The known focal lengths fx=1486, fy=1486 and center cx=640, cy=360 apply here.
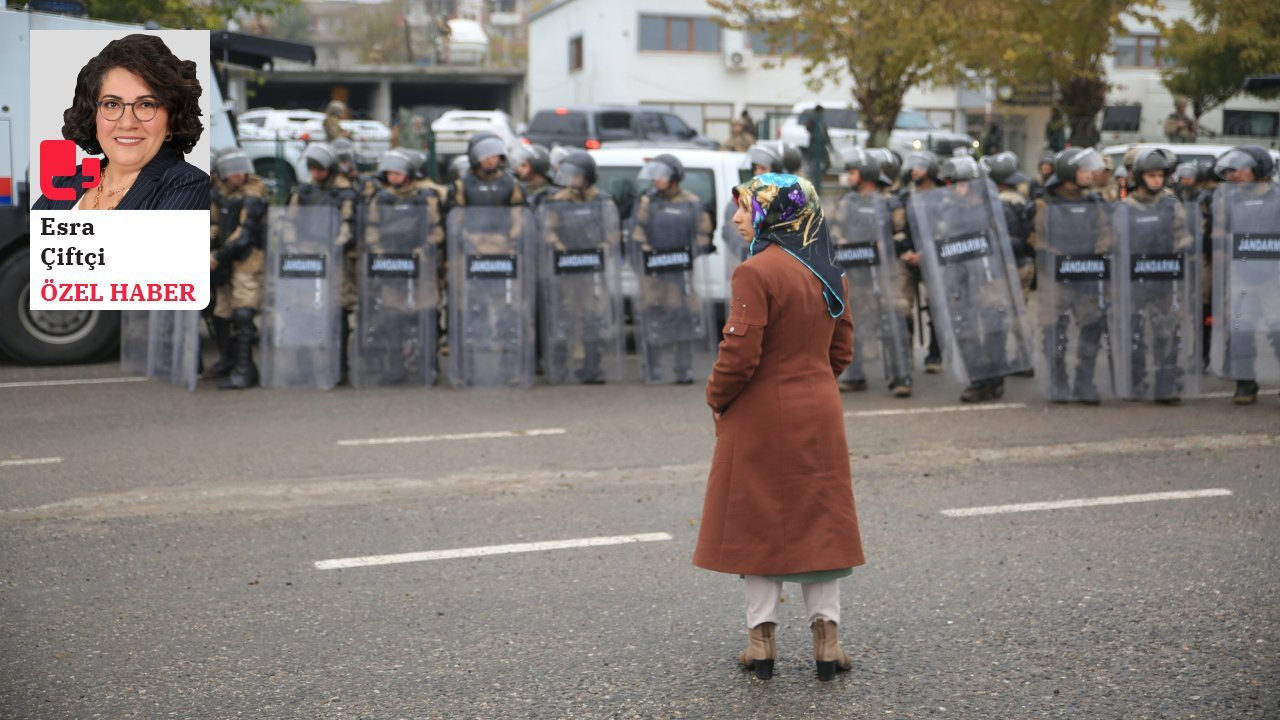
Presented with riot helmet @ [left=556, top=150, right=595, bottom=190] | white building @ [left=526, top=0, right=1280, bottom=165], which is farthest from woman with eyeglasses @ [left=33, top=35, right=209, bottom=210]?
white building @ [left=526, top=0, right=1280, bottom=165]

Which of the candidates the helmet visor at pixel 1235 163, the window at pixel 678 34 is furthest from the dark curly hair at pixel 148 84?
the window at pixel 678 34

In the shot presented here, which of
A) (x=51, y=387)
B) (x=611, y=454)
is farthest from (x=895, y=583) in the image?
(x=51, y=387)

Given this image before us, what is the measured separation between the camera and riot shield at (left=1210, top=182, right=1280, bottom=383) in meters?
10.6

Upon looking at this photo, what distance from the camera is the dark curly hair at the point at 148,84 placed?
3.26m

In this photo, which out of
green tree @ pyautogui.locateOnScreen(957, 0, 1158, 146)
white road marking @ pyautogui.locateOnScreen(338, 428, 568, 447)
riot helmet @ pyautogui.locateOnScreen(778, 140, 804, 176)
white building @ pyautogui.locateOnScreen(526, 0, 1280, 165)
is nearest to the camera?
white road marking @ pyautogui.locateOnScreen(338, 428, 568, 447)

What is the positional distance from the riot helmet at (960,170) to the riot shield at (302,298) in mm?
4766

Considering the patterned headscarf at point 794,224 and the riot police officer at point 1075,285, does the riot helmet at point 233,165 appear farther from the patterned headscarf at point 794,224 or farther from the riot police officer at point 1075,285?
the patterned headscarf at point 794,224

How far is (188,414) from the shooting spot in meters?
10.3

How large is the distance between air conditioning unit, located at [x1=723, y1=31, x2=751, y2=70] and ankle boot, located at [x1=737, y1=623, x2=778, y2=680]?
42063 millimetres

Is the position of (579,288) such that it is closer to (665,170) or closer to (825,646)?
(665,170)

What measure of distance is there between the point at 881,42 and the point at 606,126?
6562mm

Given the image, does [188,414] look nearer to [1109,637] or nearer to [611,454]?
[611,454]

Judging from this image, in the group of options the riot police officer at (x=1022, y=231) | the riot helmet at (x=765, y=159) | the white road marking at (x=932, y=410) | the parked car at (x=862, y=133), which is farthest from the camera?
the parked car at (x=862, y=133)

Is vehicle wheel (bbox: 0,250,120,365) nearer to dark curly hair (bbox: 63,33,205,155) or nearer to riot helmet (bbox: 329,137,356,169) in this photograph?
riot helmet (bbox: 329,137,356,169)
